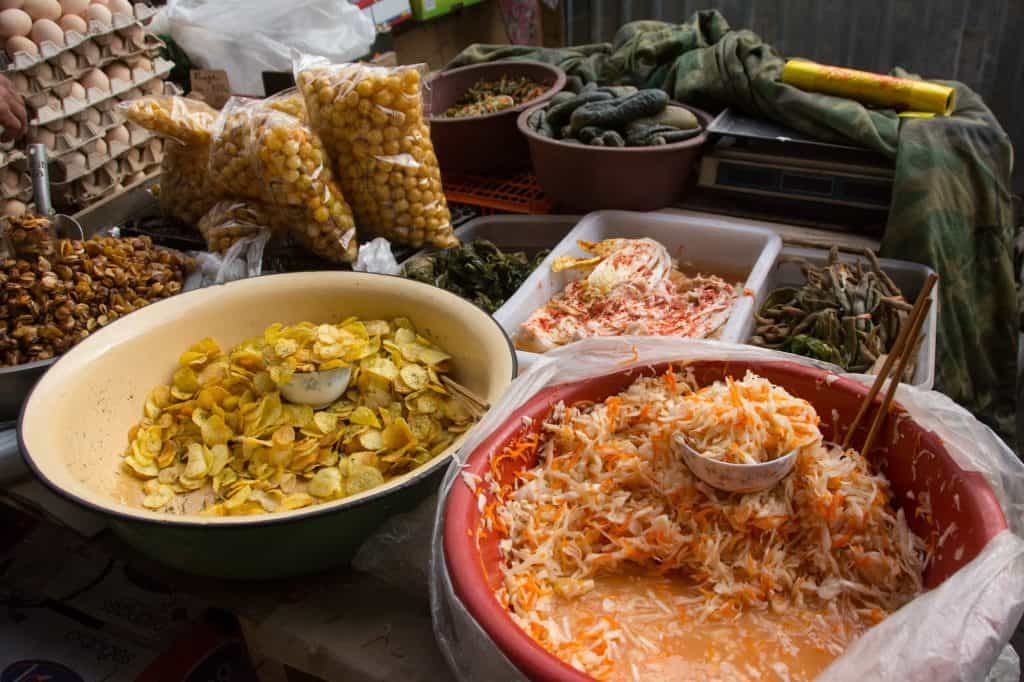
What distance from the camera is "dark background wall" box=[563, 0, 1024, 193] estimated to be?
3.21 m

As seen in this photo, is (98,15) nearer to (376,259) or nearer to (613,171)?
(376,259)

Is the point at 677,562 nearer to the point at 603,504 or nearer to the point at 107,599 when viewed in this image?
the point at 603,504

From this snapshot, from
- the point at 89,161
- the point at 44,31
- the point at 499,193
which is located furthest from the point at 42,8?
the point at 499,193

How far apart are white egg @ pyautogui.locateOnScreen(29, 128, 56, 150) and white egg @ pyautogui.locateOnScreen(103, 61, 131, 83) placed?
260 millimetres

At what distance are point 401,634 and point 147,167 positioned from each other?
193 centimetres

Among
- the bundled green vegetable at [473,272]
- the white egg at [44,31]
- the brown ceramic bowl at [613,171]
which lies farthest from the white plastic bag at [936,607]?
the white egg at [44,31]

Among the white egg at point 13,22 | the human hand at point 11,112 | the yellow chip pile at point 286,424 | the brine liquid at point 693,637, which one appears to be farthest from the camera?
the white egg at point 13,22

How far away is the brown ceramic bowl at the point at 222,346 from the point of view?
101 centimetres

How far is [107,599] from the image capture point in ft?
5.44

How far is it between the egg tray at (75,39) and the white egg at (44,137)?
168 millimetres

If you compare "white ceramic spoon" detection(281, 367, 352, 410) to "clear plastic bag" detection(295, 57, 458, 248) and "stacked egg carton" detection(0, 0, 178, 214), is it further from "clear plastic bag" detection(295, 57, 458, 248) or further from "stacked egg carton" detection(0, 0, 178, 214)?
"stacked egg carton" detection(0, 0, 178, 214)

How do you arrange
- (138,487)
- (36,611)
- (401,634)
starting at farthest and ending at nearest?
(36,611) → (138,487) → (401,634)

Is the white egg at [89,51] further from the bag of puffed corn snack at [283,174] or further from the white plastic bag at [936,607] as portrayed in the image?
the white plastic bag at [936,607]

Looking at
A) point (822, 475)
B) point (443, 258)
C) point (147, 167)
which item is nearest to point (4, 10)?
point (147, 167)
